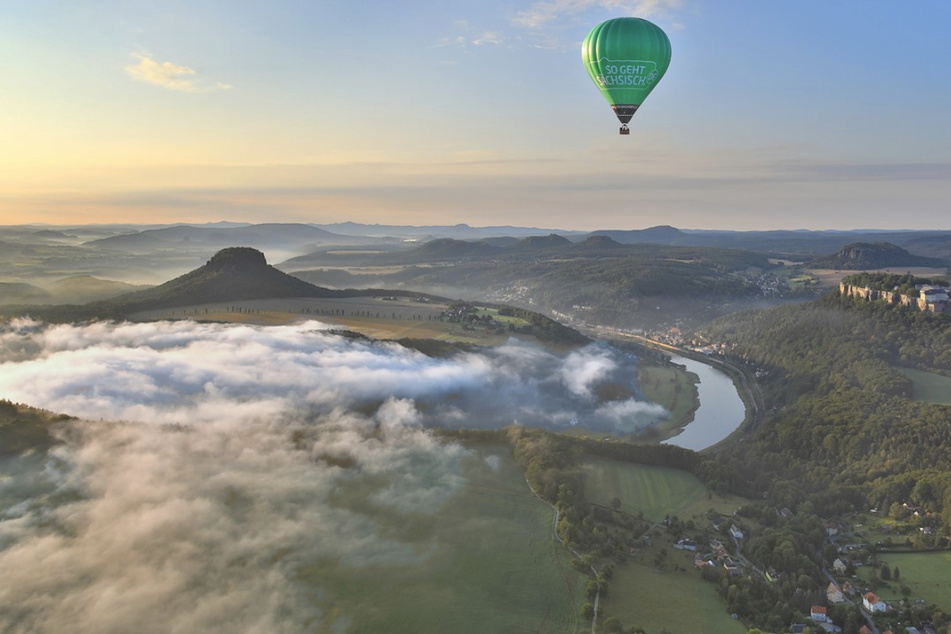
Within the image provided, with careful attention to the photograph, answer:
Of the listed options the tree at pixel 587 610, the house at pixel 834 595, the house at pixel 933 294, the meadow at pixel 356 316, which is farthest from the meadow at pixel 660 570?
the house at pixel 933 294

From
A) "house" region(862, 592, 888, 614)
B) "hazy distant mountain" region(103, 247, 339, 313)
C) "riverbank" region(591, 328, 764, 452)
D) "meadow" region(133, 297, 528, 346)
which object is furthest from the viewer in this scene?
"hazy distant mountain" region(103, 247, 339, 313)

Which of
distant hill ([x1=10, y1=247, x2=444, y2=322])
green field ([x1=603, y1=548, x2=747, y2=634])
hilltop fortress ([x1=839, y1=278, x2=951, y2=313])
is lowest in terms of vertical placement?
green field ([x1=603, y1=548, x2=747, y2=634])

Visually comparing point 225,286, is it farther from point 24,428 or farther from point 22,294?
point 24,428

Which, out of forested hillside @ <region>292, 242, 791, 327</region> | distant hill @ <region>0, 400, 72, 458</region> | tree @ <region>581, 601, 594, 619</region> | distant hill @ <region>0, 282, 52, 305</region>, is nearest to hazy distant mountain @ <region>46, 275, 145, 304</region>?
distant hill @ <region>0, 282, 52, 305</region>

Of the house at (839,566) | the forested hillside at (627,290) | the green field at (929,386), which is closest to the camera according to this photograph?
the house at (839,566)

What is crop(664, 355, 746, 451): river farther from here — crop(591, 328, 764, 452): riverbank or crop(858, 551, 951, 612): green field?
crop(858, 551, 951, 612): green field

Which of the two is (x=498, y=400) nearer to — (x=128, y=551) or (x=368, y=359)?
(x=368, y=359)

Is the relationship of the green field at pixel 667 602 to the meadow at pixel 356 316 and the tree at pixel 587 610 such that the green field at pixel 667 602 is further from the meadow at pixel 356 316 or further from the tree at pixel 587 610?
the meadow at pixel 356 316

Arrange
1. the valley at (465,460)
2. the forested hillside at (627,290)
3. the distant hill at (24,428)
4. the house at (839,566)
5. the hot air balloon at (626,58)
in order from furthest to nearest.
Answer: the forested hillside at (627,290), the distant hill at (24,428), the hot air balloon at (626,58), the house at (839,566), the valley at (465,460)
